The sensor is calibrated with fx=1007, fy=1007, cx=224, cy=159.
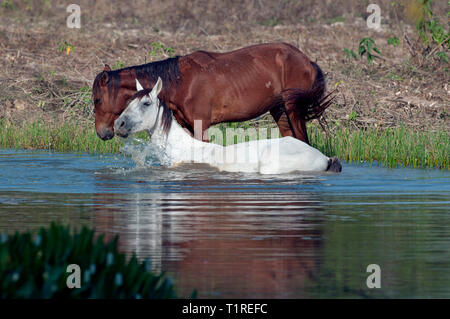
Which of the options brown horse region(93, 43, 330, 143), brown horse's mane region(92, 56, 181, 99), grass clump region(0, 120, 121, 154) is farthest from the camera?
grass clump region(0, 120, 121, 154)

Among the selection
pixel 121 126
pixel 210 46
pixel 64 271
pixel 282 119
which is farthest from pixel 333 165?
pixel 210 46

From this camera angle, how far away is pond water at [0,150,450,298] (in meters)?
6.09

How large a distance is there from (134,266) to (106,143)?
39.3 ft

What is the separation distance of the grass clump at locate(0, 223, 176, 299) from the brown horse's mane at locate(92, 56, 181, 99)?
842cm

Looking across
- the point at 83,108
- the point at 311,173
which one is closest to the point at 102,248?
the point at 311,173

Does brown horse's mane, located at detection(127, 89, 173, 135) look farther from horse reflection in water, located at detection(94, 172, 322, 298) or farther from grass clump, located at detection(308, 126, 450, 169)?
grass clump, located at detection(308, 126, 450, 169)

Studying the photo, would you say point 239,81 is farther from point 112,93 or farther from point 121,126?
point 121,126

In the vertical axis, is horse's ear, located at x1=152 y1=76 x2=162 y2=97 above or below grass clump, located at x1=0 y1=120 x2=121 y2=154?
above

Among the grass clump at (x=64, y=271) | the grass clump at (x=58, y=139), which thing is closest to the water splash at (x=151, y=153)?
the grass clump at (x=58, y=139)

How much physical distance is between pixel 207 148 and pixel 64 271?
7838mm

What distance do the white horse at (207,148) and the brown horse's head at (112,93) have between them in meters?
0.96

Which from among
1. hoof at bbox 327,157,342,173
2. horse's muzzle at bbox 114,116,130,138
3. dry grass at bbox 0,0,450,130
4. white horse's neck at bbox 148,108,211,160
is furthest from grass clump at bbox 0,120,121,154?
hoof at bbox 327,157,342,173

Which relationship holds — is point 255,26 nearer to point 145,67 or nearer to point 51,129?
point 51,129

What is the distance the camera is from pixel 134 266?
4652 millimetres
